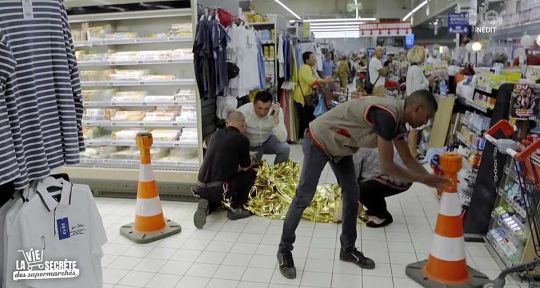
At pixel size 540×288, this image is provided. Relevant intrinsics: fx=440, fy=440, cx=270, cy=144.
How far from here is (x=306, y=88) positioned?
7965 mm

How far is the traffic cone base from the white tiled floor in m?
0.06

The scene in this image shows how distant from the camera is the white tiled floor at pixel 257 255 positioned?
10.9 ft

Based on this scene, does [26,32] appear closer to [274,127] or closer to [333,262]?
[333,262]

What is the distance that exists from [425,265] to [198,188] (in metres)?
2.28

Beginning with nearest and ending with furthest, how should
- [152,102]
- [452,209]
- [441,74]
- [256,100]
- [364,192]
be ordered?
[452,209]
[364,192]
[256,100]
[152,102]
[441,74]

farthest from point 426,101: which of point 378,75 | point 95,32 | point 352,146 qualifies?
point 378,75

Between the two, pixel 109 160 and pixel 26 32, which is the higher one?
pixel 26 32

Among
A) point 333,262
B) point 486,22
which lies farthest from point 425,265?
point 486,22

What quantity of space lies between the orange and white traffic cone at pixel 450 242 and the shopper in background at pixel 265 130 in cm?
226

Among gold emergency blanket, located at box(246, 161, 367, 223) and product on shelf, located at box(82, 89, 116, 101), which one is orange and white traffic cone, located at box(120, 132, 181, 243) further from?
product on shelf, located at box(82, 89, 116, 101)

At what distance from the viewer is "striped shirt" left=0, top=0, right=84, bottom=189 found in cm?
197

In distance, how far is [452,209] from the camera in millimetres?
3043

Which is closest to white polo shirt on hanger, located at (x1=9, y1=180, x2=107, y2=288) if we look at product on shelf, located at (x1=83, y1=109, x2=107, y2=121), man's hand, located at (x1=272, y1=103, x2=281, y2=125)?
man's hand, located at (x1=272, y1=103, x2=281, y2=125)

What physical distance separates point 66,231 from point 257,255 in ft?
6.05
